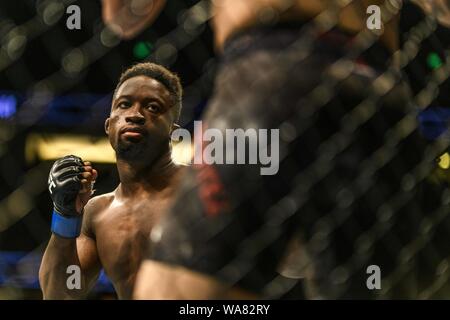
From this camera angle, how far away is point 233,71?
2.96 feet

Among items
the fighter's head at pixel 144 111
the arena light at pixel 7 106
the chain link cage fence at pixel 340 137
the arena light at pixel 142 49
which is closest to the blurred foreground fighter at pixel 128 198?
the fighter's head at pixel 144 111

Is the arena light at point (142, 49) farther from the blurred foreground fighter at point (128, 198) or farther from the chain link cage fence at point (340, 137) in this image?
the blurred foreground fighter at point (128, 198)

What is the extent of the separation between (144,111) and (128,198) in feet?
0.78

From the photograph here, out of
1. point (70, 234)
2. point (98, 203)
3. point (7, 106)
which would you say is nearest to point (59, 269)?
point (70, 234)

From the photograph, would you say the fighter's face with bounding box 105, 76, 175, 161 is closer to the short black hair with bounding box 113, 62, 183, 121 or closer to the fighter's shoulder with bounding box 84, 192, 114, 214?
the short black hair with bounding box 113, 62, 183, 121

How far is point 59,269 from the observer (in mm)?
1548

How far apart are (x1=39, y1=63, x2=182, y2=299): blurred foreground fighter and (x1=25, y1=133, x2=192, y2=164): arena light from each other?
531 mm

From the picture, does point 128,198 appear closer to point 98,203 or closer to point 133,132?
point 98,203

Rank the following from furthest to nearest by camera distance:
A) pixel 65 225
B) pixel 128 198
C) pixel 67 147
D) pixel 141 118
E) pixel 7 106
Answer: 1. pixel 67 147
2. pixel 7 106
3. pixel 128 198
4. pixel 141 118
5. pixel 65 225

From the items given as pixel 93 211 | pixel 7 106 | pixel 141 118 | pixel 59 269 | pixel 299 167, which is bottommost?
pixel 299 167

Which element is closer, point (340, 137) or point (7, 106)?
point (340, 137)

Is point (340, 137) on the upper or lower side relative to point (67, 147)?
lower

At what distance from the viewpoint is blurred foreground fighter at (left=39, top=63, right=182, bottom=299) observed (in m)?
1.56

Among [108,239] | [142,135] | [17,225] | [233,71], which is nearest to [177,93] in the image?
[142,135]
